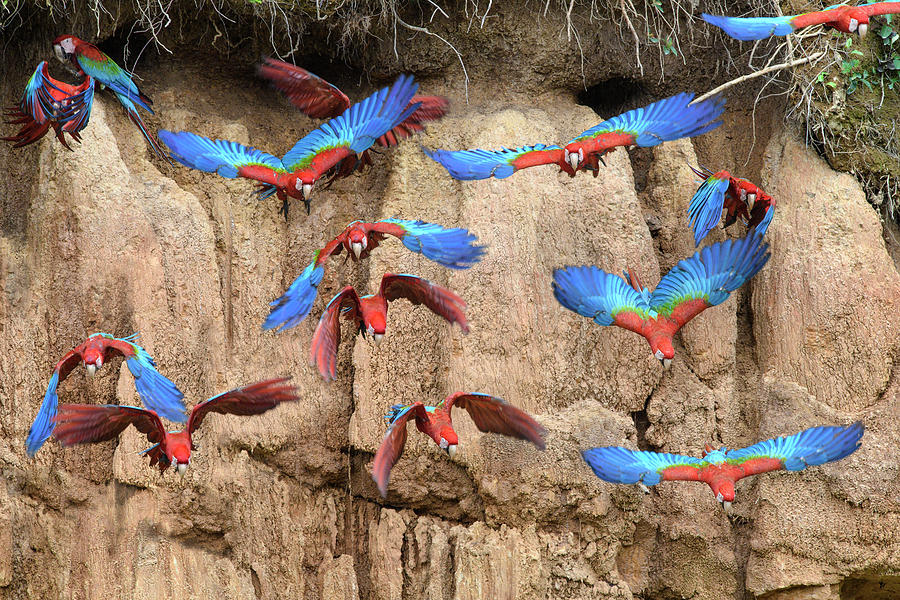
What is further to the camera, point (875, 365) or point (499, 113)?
point (499, 113)

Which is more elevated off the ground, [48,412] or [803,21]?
[803,21]

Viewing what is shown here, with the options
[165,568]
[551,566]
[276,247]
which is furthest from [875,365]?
[165,568]

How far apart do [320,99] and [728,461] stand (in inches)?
91.4

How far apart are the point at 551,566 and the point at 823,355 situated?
1568 mm

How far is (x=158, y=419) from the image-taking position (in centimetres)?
419

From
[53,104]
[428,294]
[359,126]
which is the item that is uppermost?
[53,104]

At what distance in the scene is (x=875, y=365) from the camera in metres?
4.95

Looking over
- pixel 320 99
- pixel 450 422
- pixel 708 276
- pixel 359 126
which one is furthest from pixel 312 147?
pixel 708 276

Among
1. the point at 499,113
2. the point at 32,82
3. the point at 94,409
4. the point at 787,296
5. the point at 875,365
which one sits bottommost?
the point at 94,409

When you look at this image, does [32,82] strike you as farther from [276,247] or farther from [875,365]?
[875,365]

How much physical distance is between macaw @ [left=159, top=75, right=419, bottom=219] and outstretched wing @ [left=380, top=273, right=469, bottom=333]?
19.6 inches

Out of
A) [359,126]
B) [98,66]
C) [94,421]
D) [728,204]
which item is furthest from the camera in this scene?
[728,204]

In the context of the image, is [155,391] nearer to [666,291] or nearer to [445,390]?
[445,390]

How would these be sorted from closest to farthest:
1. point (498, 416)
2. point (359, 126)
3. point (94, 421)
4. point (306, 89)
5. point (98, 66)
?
point (94, 421) → point (359, 126) → point (498, 416) → point (98, 66) → point (306, 89)
